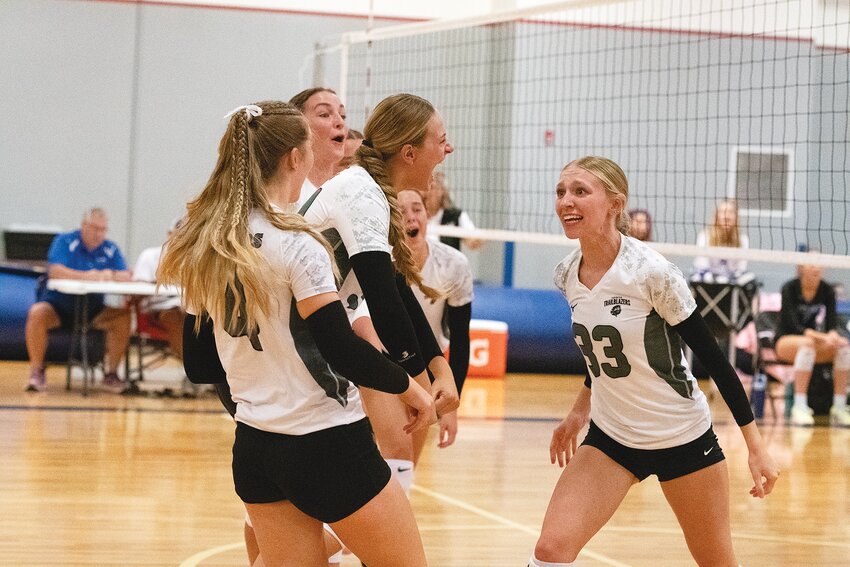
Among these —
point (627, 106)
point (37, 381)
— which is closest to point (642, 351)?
point (37, 381)

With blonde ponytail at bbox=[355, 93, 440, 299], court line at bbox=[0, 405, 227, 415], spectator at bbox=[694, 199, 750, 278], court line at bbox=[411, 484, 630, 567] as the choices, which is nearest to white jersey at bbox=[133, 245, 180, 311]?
court line at bbox=[0, 405, 227, 415]

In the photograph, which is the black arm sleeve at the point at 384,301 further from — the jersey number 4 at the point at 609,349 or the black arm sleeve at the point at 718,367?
the black arm sleeve at the point at 718,367

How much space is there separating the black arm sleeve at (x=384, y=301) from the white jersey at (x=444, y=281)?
3.88 feet

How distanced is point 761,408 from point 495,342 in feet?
9.10

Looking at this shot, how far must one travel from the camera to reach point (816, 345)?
31.5ft

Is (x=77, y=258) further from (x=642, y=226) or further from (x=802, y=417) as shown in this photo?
(x=802, y=417)

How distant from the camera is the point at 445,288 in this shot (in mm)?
4449

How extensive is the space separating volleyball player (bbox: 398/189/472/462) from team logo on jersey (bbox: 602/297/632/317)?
2.73 feet

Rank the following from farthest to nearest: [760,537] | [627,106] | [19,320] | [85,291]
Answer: [627,106], [19,320], [85,291], [760,537]

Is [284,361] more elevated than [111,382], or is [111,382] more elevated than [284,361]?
[284,361]

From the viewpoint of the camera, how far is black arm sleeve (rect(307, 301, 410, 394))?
8.17 feet

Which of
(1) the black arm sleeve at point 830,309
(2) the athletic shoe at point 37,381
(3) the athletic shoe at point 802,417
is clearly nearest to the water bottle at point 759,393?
(3) the athletic shoe at point 802,417

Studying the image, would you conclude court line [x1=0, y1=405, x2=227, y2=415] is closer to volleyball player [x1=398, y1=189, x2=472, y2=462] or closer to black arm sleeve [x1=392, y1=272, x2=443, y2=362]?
volleyball player [x1=398, y1=189, x2=472, y2=462]

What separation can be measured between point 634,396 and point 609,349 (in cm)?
15
